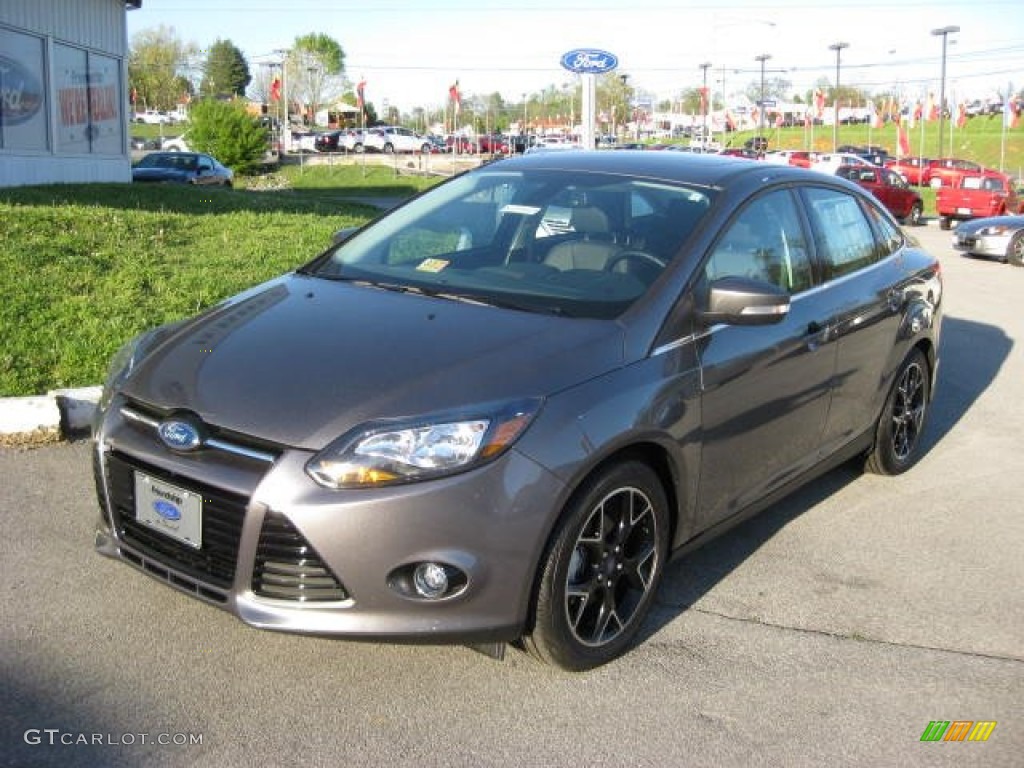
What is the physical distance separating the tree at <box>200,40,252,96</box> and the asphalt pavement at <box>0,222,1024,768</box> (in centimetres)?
11172

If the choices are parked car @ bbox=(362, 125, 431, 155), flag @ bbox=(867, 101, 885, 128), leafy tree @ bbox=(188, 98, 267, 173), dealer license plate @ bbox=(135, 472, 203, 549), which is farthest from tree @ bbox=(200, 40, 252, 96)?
dealer license plate @ bbox=(135, 472, 203, 549)

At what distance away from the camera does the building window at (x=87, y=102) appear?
17703 mm

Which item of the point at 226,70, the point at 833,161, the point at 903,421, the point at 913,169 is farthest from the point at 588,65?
the point at 226,70

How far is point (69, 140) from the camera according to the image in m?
18.0

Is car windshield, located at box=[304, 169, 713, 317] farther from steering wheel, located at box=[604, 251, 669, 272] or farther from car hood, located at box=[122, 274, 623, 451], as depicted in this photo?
car hood, located at box=[122, 274, 623, 451]

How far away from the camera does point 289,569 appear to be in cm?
299

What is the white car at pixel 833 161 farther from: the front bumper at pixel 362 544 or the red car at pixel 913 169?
the front bumper at pixel 362 544

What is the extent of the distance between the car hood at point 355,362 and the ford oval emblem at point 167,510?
0.30m

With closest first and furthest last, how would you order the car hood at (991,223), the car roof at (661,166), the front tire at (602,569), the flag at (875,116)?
1. the front tire at (602,569)
2. the car roof at (661,166)
3. the car hood at (991,223)
4. the flag at (875,116)

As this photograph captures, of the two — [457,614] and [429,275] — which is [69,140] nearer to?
[429,275]

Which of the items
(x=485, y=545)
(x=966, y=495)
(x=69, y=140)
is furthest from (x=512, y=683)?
(x=69, y=140)

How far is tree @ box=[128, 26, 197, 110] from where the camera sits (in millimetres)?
80125

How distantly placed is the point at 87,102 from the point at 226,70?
4137 inches

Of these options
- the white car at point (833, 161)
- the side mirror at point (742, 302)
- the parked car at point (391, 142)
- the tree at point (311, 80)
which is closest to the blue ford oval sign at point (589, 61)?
the side mirror at point (742, 302)
